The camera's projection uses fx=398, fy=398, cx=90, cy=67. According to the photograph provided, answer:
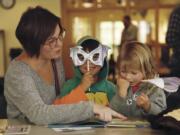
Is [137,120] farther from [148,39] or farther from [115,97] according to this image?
[148,39]

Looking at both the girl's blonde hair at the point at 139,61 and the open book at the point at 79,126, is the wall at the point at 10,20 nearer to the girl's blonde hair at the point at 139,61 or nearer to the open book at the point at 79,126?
the girl's blonde hair at the point at 139,61

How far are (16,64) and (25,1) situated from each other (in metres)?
6.56

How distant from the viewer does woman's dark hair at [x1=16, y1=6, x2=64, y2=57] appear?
6.23ft

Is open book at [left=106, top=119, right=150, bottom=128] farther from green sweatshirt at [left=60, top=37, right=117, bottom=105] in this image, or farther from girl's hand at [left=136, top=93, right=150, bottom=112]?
green sweatshirt at [left=60, top=37, right=117, bottom=105]

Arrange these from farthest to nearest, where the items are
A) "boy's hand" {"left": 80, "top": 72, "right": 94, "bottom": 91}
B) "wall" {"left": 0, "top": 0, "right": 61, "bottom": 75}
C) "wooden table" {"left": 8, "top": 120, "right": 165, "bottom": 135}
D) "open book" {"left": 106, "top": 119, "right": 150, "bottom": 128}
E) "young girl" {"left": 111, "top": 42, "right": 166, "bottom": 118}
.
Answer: "wall" {"left": 0, "top": 0, "right": 61, "bottom": 75} < "boy's hand" {"left": 80, "top": 72, "right": 94, "bottom": 91} < "young girl" {"left": 111, "top": 42, "right": 166, "bottom": 118} < "open book" {"left": 106, "top": 119, "right": 150, "bottom": 128} < "wooden table" {"left": 8, "top": 120, "right": 165, "bottom": 135}

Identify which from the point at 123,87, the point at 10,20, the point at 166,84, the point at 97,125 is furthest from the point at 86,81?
the point at 10,20

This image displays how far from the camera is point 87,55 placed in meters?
2.02

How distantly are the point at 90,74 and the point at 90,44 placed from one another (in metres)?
0.18

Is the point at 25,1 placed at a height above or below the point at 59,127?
above

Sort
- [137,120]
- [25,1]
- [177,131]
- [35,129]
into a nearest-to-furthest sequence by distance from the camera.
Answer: [177,131]
[35,129]
[137,120]
[25,1]

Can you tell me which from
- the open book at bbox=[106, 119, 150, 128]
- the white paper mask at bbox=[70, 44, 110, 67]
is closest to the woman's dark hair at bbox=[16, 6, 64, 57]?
the white paper mask at bbox=[70, 44, 110, 67]

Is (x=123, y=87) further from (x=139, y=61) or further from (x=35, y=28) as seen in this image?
(x=35, y=28)

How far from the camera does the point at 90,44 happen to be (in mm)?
2137

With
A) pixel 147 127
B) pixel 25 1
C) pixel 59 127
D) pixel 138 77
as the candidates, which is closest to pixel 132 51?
pixel 138 77
